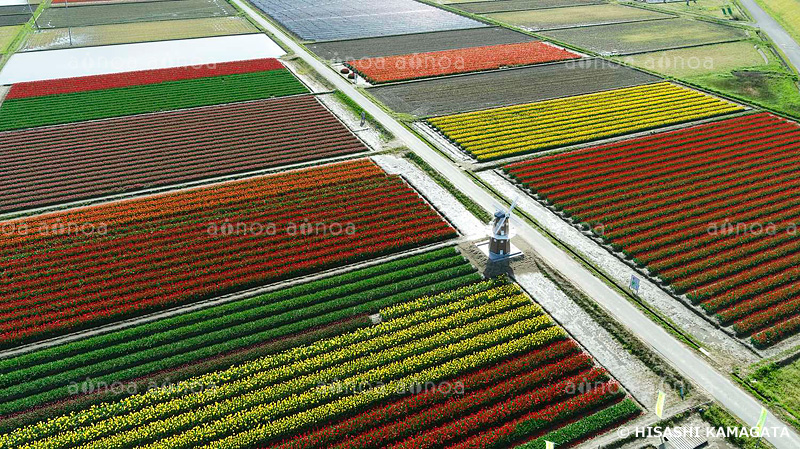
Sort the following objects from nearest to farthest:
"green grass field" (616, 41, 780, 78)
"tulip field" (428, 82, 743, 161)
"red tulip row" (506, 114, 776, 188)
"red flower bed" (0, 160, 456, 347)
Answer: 1. "red flower bed" (0, 160, 456, 347)
2. "red tulip row" (506, 114, 776, 188)
3. "tulip field" (428, 82, 743, 161)
4. "green grass field" (616, 41, 780, 78)

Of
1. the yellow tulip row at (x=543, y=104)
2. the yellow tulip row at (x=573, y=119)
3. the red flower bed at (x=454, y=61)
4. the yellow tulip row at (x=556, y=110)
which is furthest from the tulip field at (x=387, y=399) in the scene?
the red flower bed at (x=454, y=61)

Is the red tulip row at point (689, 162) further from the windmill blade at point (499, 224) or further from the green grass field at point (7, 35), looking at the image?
the green grass field at point (7, 35)

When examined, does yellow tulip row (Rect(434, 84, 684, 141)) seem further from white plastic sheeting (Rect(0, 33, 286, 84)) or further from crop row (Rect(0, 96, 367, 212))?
white plastic sheeting (Rect(0, 33, 286, 84))

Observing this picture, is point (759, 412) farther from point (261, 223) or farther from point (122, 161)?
point (122, 161)

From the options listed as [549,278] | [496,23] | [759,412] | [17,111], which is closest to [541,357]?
[549,278]

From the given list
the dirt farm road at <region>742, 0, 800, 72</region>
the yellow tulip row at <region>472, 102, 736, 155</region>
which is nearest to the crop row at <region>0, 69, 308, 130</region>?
the yellow tulip row at <region>472, 102, 736, 155</region>

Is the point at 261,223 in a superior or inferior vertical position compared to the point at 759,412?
superior
